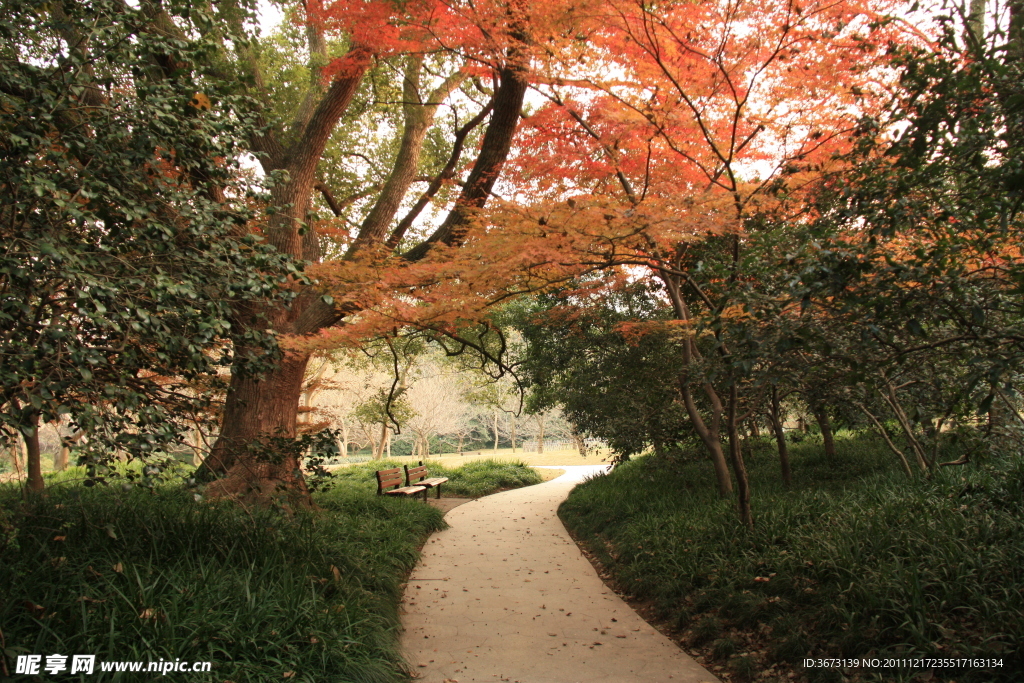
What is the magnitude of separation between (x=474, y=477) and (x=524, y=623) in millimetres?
12422

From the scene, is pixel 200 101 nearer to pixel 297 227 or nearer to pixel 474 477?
pixel 297 227

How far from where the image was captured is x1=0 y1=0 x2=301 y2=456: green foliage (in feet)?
9.41

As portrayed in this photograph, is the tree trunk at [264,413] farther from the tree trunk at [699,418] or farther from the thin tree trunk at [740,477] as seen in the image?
the thin tree trunk at [740,477]

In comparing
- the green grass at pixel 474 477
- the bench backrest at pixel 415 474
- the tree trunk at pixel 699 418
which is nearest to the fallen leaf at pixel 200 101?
the tree trunk at pixel 699 418

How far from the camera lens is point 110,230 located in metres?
3.54

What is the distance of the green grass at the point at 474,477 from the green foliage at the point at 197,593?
10.3m

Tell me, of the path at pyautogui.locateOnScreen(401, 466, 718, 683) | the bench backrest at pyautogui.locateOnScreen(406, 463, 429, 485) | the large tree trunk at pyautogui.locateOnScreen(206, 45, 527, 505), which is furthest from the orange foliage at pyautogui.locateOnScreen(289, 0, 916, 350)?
the bench backrest at pyautogui.locateOnScreen(406, 463, 429, 485)

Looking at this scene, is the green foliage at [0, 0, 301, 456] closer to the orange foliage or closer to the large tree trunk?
the orange foliage

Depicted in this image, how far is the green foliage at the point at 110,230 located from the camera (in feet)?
9.41

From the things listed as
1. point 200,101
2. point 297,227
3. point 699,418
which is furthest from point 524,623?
point 297,227

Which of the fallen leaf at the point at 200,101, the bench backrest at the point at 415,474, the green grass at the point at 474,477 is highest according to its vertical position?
the fallen leaf at the point at 200,101

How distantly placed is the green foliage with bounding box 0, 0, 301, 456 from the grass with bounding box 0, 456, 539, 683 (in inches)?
31.8

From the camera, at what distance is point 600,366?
34.6ft

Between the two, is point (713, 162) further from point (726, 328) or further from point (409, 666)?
point (409, 666)
